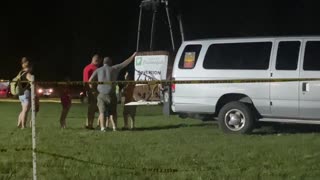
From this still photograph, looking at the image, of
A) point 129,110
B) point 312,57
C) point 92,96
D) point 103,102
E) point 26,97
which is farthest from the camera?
point 129,110

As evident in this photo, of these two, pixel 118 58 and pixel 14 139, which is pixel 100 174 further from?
pixel 118 58

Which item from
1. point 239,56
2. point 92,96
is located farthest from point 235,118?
point 92,96

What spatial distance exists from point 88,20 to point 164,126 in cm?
3476

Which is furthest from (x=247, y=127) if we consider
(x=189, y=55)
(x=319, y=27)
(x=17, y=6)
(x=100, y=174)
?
(x=17, y=6)

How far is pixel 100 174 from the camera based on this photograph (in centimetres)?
809

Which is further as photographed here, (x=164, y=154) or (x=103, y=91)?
(x=103, y=91)

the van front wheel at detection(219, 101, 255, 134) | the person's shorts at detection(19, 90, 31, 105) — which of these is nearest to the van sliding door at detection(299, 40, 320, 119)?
the van front wheel at detection(219, 101, 255, 134)

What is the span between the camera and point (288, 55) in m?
11.7

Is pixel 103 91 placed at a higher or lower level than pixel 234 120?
higher

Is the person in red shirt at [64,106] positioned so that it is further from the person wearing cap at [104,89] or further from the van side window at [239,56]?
the van side window at [239,56]

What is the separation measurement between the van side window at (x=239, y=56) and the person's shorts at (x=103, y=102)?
216 centimetres

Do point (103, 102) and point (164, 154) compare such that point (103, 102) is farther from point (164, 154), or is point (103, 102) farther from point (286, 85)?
point (286, 85)

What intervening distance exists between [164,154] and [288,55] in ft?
11.7

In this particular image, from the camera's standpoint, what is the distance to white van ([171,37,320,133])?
11.5 metres
